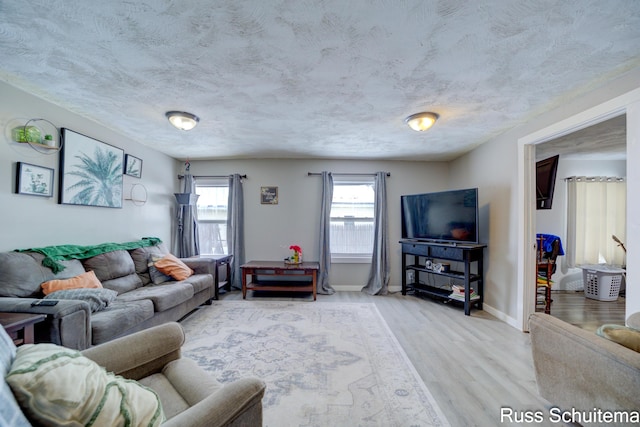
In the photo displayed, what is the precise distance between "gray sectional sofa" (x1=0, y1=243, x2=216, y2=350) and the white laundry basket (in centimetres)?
590

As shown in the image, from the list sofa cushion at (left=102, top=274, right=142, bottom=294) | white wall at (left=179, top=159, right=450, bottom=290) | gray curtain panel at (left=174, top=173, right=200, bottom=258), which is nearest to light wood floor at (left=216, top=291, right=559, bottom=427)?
white wall at (left=179, top=159, right=450, bottom=290)

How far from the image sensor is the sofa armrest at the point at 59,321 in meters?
1.71

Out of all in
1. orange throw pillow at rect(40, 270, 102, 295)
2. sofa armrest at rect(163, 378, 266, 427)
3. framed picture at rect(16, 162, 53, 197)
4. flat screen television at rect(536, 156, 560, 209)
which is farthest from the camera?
flat screen television at rect(536, 156, 560, 209)

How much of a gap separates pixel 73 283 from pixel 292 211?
118 inches

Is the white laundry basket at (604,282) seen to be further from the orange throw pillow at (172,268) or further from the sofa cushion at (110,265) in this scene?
the sofa cushion at (110,265)

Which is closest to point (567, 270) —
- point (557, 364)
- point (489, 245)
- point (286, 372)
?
point (489, 245)

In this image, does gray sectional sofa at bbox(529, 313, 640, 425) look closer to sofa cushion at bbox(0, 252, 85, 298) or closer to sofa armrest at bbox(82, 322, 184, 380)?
sofa armrest at bbox(82, 322, 184, 380)

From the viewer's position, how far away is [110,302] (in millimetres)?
2312

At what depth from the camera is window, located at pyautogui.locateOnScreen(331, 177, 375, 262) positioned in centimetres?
481

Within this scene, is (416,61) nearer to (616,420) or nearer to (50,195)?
(616,420)

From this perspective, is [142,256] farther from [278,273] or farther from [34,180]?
[278,273]

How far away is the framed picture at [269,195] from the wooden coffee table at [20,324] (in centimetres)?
329

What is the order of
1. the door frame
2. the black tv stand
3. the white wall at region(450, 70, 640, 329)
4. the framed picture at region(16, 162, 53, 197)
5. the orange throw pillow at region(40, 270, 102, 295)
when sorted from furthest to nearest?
the black tv stand, the door frame, the framed picture at region(16, 162, 53, 197), the orange throw pillow at region(40, 270, 102, 295), the white wall at region(450, 70, 640, 329)

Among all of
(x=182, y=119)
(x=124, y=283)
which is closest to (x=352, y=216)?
(x=182, y=119)
